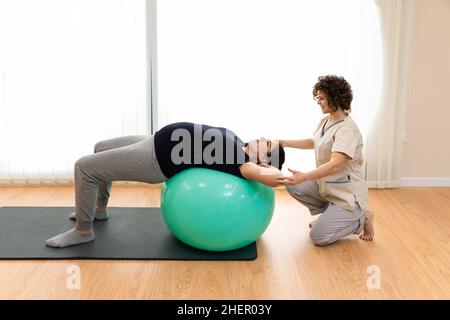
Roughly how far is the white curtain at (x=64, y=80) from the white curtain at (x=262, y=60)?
218 mm

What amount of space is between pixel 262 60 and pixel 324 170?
1.27m

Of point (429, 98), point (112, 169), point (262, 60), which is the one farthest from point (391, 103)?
point (112, 169)

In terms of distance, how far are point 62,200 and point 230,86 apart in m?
1.32

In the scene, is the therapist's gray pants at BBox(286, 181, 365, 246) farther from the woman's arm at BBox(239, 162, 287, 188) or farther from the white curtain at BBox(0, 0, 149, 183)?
the white curtain at BBox(0, 0, 149, 183)

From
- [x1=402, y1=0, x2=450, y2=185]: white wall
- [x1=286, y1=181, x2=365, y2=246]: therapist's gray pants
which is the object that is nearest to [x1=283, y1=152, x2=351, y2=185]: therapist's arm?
[x1=286, y1=181, x2=365, y2=246]: therapist's gray pants

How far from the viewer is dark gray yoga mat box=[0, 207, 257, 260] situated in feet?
8.84

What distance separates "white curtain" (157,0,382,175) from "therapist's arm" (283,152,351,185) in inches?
43.7

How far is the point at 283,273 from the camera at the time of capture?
Answer: 8.44 ft

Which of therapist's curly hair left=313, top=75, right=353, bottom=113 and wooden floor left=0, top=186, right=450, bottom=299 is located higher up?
therapist's curly hair left=313, top=75, right=353, bottom=113

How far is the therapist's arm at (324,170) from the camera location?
2.73m

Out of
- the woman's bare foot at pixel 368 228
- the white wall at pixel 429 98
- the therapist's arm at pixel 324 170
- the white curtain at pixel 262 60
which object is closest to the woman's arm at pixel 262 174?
the therapist's arm at pixel 324 170

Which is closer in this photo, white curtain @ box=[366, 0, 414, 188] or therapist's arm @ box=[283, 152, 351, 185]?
therapist's arm @ box=[283, 152, 351, 185]

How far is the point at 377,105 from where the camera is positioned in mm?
3889
